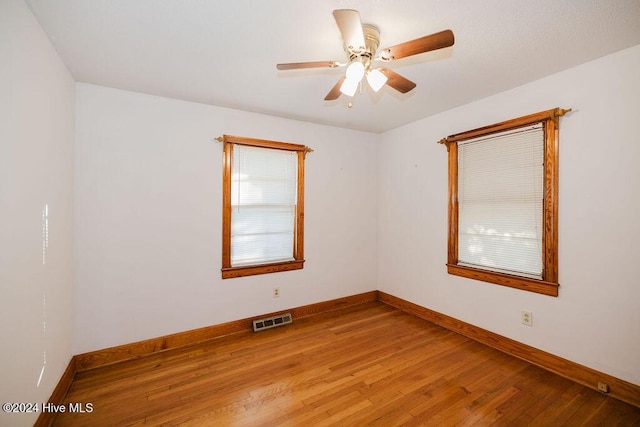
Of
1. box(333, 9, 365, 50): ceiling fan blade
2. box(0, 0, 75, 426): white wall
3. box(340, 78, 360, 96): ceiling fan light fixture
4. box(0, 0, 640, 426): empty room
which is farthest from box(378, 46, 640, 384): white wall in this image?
box(0, 0, 75, 426): white wall

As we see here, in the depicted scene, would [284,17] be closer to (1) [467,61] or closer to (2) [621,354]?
(1) [467,61]

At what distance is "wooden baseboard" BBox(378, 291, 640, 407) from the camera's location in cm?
207

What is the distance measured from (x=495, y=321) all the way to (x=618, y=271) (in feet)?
3.68

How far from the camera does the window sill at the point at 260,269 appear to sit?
3209mm

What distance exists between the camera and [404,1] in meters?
1.56

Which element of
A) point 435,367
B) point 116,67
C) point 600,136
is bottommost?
point 435,367

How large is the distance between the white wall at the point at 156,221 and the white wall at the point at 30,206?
278 mm

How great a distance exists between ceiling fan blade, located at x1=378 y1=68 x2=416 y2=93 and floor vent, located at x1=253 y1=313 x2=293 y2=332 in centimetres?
288

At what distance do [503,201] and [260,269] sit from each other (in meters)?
2.80

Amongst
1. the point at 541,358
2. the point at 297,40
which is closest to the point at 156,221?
the point at 297,40

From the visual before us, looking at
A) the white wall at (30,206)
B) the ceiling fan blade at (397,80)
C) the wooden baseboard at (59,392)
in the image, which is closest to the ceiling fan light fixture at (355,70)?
the ceiling fan blade at (397,80)

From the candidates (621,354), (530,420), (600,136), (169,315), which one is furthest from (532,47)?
(169,315)

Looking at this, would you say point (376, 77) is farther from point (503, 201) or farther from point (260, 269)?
point (260, 269)

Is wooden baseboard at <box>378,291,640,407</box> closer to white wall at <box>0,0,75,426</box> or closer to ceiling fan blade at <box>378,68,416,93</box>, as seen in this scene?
ceiling fan blade at <box>378,68,416,93</box>
